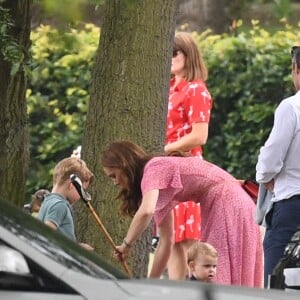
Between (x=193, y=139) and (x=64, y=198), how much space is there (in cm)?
152

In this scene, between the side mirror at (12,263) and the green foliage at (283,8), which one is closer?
the side mirror at (12,263)

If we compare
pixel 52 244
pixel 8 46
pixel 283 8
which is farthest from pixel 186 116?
pixel 52 244

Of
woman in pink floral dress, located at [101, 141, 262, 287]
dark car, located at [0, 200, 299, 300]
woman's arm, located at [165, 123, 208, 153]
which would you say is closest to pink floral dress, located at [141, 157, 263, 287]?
woman in pink floral dress, located at [101, 141, 262, 287]

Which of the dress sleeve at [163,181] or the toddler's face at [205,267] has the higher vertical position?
the dress sleeve at [163,181]

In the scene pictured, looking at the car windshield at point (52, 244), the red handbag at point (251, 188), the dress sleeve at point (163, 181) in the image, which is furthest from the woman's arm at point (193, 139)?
the car windshield at point (52, 244)

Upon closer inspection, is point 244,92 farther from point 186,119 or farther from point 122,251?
point 122,251

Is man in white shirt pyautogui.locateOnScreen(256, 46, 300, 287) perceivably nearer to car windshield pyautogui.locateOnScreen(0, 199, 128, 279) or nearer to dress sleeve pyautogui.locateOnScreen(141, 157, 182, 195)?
dress sleeve pyautogui.locateOnScreen(141, 157, 182, 195)

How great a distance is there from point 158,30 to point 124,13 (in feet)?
0.80

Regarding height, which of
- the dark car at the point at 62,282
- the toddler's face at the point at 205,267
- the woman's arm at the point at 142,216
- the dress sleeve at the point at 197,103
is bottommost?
the toddler's face at the point at 205,267

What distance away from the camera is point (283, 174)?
7.52 m

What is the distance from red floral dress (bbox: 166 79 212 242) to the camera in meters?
9.09

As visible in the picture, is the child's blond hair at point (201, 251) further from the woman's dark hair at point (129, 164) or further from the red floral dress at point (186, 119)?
the red floral dress at point (186, 119)

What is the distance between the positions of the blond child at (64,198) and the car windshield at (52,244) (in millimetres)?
2491

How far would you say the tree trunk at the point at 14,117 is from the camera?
796cm
